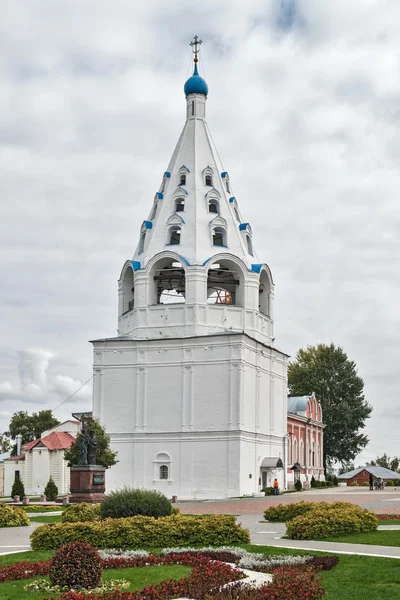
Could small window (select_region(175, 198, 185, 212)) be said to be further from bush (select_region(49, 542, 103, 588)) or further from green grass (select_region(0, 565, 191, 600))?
bush (select_region(49, 542, 103, 588))

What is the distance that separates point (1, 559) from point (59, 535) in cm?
204

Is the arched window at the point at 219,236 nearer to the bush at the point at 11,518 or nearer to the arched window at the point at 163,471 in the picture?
the arched window at the point at 163,471

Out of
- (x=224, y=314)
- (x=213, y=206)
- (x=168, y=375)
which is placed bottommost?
(x=168, y=375)

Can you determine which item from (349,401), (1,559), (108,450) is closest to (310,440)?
(349,401)

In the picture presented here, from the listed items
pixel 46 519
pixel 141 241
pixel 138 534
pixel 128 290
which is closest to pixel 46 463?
pixel 128 290

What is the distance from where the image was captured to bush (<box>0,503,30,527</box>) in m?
24.0

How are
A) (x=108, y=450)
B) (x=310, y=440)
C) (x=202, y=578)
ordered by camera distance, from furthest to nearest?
(x=310, y=440), (x=108, y=450), (x=202, y=578)

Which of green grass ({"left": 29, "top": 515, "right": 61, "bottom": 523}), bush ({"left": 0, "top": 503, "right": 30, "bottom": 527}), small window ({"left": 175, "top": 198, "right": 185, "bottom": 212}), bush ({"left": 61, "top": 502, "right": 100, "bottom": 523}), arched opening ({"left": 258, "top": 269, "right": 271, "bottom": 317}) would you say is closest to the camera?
bush ({"left": 61, "top": 502, "right": 100, "bottom": 523})

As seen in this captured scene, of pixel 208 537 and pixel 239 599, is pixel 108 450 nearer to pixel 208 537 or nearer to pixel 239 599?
pixel 208 537

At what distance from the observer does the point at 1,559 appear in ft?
49.8

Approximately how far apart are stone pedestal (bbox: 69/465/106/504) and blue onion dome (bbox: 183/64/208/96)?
108 ft

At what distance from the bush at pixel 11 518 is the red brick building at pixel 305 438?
120 feet

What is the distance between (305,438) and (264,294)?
1915 cm

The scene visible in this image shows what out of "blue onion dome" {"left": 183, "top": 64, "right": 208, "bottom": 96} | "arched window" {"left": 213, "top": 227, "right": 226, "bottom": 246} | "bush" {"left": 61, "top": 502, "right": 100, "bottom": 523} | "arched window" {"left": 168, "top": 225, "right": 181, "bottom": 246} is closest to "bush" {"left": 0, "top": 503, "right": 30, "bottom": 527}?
"bush" {"left": 61, "top": 502, "right": 100, "bottom": 523}
